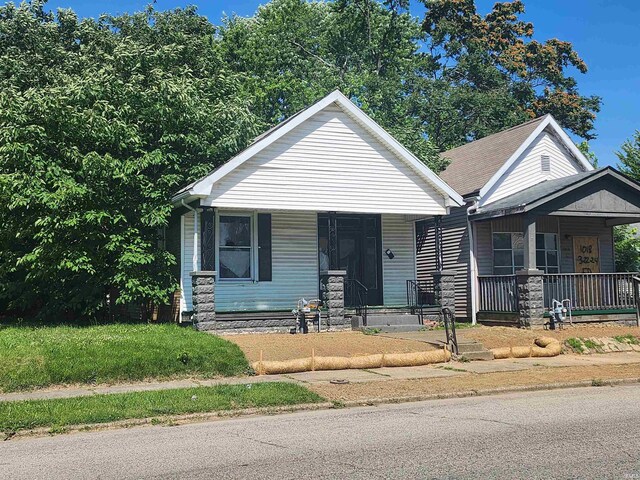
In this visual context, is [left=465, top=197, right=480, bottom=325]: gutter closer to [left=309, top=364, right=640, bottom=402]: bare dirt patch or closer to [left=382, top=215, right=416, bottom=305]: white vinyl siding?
[left=382, top=215, right=416, bottom=305]: white vinyl siding

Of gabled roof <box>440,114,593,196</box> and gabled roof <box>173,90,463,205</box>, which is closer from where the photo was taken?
gabled roof <box>173,90,463,205</box>

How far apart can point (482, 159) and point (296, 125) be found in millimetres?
8562

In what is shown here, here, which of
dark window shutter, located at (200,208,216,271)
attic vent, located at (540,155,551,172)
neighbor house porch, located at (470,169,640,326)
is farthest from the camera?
attic vent, located at (540,155,551,172)

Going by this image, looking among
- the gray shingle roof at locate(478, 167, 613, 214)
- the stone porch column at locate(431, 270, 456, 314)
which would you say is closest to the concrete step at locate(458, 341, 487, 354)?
the stone porch column at locate(431, 270, 456, 314)

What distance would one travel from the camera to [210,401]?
10062 millimetres

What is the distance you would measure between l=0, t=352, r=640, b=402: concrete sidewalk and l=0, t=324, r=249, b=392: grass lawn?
242 millimetres

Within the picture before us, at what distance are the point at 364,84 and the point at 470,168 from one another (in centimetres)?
1239

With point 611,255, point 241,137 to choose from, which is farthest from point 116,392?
point 611,255

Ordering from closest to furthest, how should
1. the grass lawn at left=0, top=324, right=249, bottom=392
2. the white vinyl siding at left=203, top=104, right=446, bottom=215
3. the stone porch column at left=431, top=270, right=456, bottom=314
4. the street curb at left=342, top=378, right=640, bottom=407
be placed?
1. the street curb at left=342, top=378, right=640, bottom=407
2. the grass lawn at left=0, top=324, right=249, bottom=392
3. the white vinyl siding at left=203, top=104, right=446, bottom=215
4. the stone porch column at left=431, top=270, right=456, bottom=314

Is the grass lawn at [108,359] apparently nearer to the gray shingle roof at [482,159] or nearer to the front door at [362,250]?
the front door at [362,250]

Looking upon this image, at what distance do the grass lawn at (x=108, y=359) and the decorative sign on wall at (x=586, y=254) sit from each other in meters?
14.9

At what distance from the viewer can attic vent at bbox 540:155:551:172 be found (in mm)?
24203

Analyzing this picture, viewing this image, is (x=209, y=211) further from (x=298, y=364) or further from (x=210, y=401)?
(x=210, y=401)

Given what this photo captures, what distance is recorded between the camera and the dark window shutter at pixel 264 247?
66.5 feet
